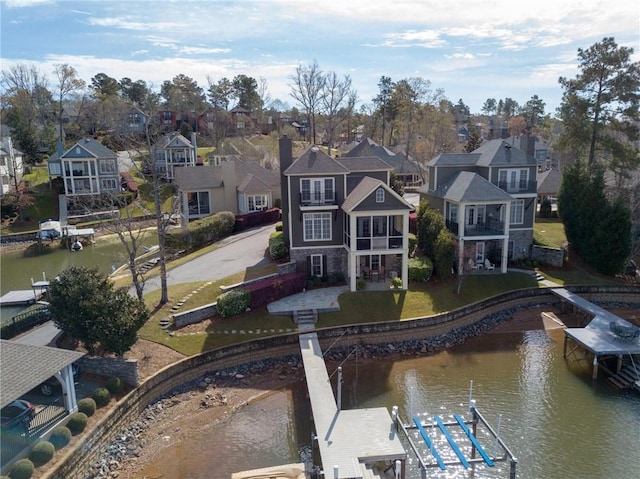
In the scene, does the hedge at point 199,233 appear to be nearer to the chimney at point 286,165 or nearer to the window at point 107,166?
the chimney at point 286,165

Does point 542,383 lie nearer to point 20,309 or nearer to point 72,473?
point 72,473

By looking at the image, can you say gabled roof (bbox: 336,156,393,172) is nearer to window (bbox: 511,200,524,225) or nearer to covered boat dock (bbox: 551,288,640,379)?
window (bbox: 511,200,524,225)

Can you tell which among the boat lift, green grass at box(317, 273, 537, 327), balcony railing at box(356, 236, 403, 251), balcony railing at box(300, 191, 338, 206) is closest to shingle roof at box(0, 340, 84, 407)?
the boat lift

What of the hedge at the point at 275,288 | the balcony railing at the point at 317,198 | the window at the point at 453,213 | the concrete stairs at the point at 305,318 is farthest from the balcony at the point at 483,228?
the concrete stairs at the point at 305,318

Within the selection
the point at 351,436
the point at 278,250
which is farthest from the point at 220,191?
the point at 351,436

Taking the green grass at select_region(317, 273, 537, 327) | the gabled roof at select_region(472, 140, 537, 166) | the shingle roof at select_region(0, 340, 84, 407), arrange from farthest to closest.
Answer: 1. the gabled roof at select_region(472, 140, 537, 166)
2. the green grass at select_region(317, 273, 537, 327)
3. the shingle roof at select_region(0, 340, 84, 407)
